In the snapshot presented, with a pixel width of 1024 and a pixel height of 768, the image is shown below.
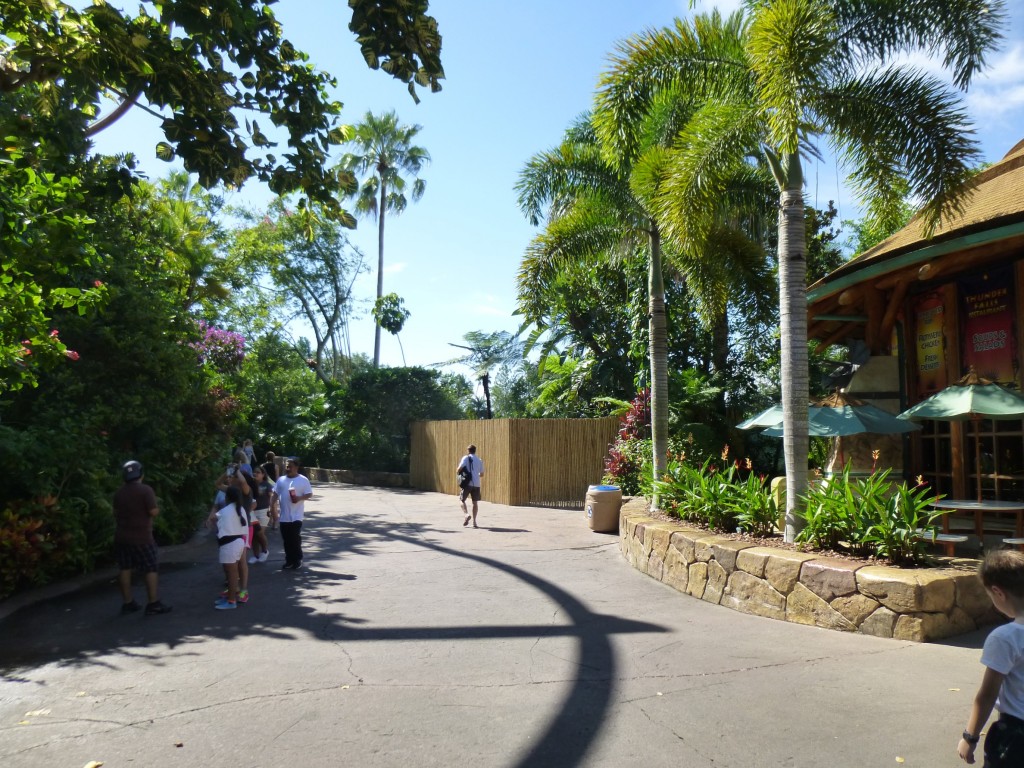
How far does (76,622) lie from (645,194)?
934cm

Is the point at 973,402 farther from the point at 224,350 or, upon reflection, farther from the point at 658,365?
the point at 224,350

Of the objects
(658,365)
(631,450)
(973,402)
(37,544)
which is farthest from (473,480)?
(973,402)

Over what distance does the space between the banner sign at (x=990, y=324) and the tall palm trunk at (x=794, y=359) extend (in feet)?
12.2

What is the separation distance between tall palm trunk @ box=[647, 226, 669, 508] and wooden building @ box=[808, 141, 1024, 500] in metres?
2.43

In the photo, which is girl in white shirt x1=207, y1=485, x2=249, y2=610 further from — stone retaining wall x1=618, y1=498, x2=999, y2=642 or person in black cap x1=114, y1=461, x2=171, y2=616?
stone retaining wall x1=618, y1=498, x2=999, y2=642

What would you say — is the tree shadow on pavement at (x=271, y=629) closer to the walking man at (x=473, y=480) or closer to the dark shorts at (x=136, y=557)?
the dark shorts at (x=136, y=557)

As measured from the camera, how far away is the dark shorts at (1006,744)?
281cm

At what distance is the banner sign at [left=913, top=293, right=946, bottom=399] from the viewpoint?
37.2ft

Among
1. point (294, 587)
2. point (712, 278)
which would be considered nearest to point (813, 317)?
point (712, 278)

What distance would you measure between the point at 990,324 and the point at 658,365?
4.80m

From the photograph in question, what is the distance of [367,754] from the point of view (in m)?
4.30

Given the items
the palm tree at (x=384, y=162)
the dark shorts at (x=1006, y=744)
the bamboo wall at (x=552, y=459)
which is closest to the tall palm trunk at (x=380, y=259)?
the palm tree at (x=384, y=162)

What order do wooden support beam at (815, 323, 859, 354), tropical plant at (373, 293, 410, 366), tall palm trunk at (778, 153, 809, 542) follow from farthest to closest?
tropical plant at (373, 293, 410, 366) < wooden support beam at (815, 323, 859, 354) < tall palm trunk at (778, 153, 809, 542)

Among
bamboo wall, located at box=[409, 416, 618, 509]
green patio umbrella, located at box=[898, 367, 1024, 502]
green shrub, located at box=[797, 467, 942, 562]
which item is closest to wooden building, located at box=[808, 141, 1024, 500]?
green patio umbrella, located at box=[898, 367, 1024, 502]
